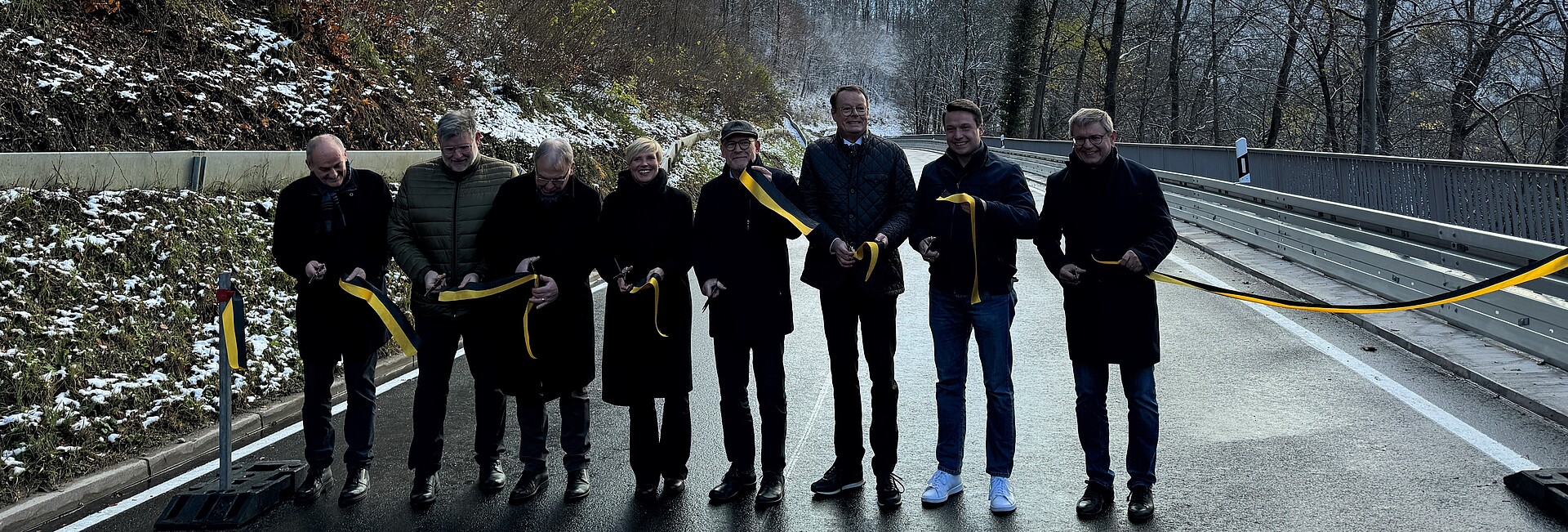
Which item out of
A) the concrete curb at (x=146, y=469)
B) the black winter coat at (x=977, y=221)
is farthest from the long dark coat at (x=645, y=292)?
the concrete curb at (x=146, y=469)

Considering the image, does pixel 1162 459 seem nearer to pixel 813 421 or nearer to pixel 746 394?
pixel 813 421

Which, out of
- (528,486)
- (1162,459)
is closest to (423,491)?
(528,486)

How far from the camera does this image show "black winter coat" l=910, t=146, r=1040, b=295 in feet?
17.3

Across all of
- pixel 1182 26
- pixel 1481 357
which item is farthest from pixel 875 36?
pixel 1481 357

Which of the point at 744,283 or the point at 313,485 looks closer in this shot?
the point at 744,283

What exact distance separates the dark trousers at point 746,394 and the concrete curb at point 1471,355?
14.9 feet

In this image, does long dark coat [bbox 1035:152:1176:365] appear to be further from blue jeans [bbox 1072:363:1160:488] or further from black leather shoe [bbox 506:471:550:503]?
black leather shoe [bbox 506:471:550:503]

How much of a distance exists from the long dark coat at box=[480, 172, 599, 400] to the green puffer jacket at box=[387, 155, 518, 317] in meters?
0.11

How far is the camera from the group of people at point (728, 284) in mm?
→ 5289

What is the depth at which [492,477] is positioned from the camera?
5.82 m

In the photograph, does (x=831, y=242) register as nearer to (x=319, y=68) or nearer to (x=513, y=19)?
(x=319, y=68)

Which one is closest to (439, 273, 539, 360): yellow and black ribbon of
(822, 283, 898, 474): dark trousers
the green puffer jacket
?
the green puffer jacket

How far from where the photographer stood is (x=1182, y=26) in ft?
146

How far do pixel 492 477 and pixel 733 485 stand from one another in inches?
48.6
